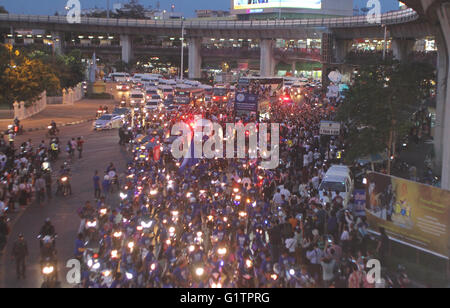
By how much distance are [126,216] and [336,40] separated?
179 ft

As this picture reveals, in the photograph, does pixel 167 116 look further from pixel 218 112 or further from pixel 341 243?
pixel 341 243

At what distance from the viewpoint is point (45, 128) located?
3600cm

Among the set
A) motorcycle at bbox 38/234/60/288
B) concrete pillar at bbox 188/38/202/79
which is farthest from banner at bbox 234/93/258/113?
concrete pillar at bbox 188/38/202/79

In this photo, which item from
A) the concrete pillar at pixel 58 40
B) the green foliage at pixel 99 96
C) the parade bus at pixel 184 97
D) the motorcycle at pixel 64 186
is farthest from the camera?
the concrete pillar at pixel 58 40

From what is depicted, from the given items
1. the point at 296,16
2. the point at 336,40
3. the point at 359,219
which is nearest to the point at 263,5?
the point at 296,16

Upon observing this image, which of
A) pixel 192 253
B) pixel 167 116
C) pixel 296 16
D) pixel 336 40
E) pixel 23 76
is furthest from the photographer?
pixel 296 16

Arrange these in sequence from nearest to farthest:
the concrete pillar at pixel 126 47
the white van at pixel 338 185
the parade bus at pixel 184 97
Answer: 1. the white van at pixel 338 185
2. the parade bus at pixel 184 97
3. the concrete pillar at pixel 126 47

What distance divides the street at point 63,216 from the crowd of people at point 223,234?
931 millimetres

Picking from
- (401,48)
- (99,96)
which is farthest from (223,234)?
(99,96)

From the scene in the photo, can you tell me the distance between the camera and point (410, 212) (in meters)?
12.5

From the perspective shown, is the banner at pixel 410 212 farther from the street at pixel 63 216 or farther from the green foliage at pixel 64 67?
the green foliage at pixel 64 67

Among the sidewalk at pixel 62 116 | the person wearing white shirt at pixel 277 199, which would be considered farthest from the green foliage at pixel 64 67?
the person wearing white shirt at pixel 277 199

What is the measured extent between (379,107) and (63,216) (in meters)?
11.6

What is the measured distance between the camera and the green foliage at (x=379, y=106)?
20141 mm
